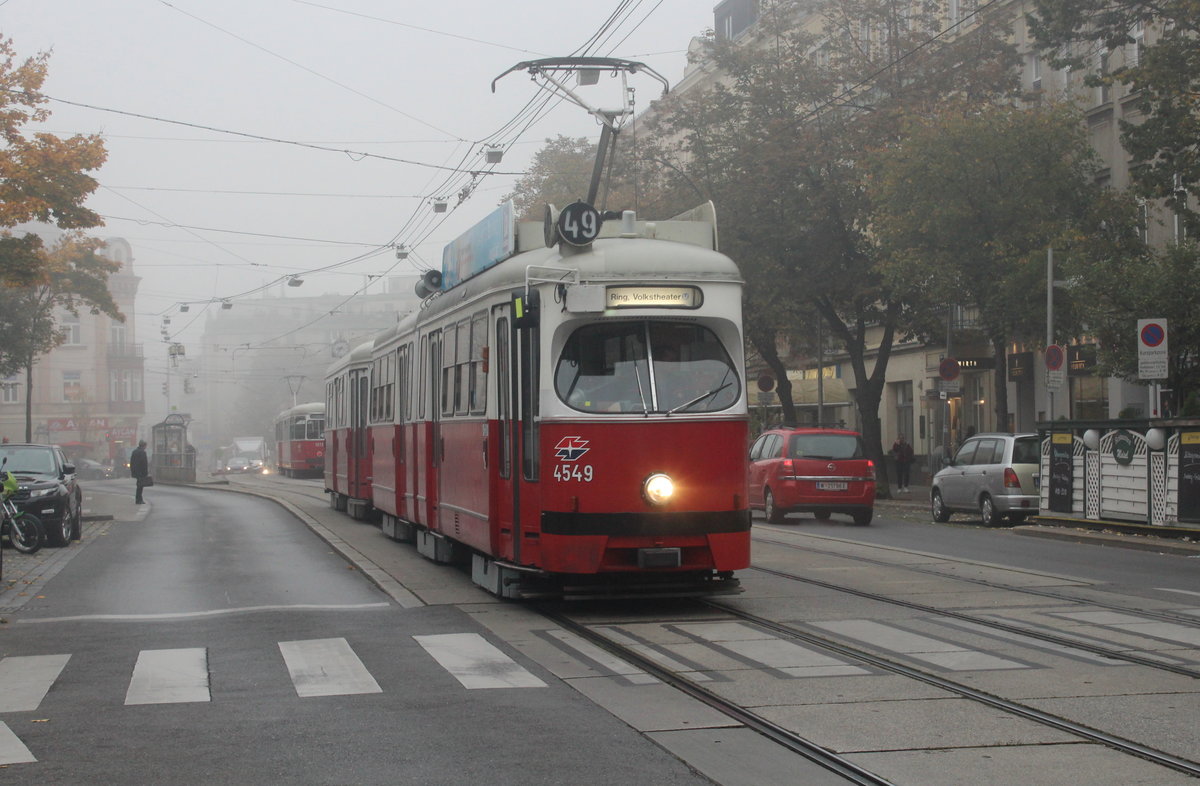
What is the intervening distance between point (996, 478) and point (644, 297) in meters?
15.6

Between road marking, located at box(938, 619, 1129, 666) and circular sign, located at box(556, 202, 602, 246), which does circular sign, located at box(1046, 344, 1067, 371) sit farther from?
circular sign, located at box(556, 202, 602, 246)

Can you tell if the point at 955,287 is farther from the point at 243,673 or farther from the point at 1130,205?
the point at 243,673

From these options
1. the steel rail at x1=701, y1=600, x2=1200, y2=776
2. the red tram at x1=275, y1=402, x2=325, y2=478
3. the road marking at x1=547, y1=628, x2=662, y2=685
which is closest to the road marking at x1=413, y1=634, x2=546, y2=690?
the road marking at x1=547, y1=628, x2=662, y2=685

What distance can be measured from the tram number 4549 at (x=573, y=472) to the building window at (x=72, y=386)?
85743mm

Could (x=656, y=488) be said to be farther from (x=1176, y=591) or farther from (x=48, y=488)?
(x=48, y=488)

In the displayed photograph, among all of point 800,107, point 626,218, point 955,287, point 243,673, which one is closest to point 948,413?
point 800,107

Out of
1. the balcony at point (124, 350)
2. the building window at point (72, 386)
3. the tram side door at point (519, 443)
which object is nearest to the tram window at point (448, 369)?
the tram side door at point (519, 443)

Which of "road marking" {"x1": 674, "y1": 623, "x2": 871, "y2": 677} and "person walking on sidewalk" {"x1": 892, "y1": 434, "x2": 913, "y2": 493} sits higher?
"person walking on sidewalk" {"x1": 892, "y1": 434, "x2": 913, "y2": 493}

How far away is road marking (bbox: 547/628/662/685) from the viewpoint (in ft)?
29.3

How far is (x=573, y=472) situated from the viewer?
11.6 m

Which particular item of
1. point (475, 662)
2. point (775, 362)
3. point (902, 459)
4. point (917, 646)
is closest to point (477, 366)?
point (475, 662)

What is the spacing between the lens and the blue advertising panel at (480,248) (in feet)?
43.4

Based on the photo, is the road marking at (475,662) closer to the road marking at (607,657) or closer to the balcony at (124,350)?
the road marking at (607,657)

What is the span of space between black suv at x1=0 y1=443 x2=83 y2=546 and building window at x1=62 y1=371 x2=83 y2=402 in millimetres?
72416
